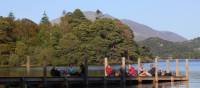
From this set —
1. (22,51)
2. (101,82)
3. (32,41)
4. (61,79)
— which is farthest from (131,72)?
(32,41)

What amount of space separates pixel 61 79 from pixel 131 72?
8.90 metres

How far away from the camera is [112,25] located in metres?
140

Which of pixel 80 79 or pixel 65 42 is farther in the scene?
pixel 65 42

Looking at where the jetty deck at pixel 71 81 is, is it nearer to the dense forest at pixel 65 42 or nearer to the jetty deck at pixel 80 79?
the jetty deck at pixel 80 79

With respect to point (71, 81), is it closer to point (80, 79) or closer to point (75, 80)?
point (75, 80)

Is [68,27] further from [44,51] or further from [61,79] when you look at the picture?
[61,79]

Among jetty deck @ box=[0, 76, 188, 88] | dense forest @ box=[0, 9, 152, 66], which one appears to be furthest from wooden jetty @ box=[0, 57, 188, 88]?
dense forest @ box=[0, 9, 152, 66]

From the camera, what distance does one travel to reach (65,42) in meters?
129

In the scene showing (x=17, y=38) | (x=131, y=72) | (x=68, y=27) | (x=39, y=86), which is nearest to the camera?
(x=39, y=86)

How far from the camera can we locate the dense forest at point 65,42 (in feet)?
411

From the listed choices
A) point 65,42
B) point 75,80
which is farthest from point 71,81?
point 65,42

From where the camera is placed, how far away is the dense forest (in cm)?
12512

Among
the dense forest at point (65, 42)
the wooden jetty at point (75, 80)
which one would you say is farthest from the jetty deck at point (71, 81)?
the dense forest at point (65, 42)

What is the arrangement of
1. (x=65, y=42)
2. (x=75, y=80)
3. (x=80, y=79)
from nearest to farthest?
1. (x=75, y=80)
2. (x=80, y=79)
3. (x=65, y=42)
